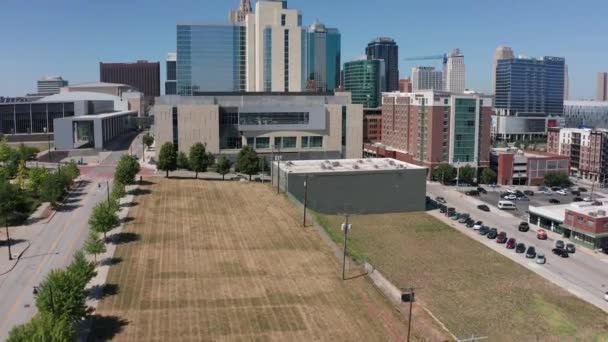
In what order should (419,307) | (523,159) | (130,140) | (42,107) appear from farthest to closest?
(130,140) < (42,107) < (523,159) < (419,307)

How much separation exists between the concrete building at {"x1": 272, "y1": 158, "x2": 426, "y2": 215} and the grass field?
137 inches

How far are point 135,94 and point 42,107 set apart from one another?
168 ft

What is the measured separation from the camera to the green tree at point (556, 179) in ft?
233

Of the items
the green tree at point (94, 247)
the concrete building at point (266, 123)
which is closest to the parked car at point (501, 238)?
the green tree at point (94, 247)

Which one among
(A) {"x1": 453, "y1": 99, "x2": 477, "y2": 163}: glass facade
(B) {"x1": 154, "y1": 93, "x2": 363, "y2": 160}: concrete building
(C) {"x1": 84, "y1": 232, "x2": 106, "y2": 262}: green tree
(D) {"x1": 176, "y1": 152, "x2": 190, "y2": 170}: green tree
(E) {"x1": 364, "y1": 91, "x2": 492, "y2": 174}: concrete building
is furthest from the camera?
(A) {"x1": 453, "y1": 99, "x2": 477, "y2": 163}: glass facade

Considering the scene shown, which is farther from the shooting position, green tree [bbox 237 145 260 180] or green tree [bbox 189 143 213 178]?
green tree [bbox 237 145 260 180]

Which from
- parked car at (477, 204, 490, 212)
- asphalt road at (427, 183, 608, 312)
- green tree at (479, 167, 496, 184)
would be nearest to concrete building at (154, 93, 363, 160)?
green tree at (479, 167, 496, 184)

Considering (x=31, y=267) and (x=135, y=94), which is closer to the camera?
(x=31, y=267)

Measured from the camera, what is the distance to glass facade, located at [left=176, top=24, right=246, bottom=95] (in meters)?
111

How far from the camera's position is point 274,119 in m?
73.9

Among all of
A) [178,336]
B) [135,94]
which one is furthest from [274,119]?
[135,94]

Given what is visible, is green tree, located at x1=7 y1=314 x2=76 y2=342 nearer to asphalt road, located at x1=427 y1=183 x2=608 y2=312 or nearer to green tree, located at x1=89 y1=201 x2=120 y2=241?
green tree, located at x1=89 y1=201 x2=120 y2=241

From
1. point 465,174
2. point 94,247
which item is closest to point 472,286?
point 94,247

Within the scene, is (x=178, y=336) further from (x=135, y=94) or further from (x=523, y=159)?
(x=135, y=94)
